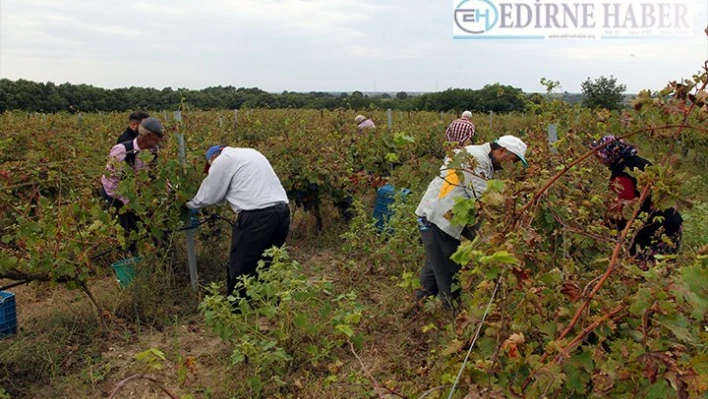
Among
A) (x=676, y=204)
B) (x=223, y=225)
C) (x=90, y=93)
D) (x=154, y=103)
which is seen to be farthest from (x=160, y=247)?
(x=90, y=93)

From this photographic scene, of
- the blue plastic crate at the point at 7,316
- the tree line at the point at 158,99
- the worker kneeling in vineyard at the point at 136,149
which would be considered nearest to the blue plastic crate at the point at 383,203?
the worker kneeling in vineyard at the point at 136,149

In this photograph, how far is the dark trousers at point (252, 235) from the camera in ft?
13.3

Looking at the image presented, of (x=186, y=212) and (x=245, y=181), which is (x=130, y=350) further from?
(x=245, y=181)

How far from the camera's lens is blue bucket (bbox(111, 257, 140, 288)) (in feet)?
14.5

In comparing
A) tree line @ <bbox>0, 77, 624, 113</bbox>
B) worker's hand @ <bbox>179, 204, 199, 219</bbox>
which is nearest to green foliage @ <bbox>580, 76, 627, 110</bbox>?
worker's hand @ <bbox>179, 204, 199, 219</bbox>

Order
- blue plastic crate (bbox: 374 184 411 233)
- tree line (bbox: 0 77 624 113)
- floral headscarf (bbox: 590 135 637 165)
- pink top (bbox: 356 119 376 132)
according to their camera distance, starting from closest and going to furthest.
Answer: floral headscarf (bbox: 590 135 637 165) → blue plastic crate (bbox: 374 184 411 233) → pink top (bbox: 356 119 376 132) → tree line (bbox: 0 77 624 113)

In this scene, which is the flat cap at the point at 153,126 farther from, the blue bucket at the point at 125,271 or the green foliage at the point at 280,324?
the green foliage at the point at 280,324

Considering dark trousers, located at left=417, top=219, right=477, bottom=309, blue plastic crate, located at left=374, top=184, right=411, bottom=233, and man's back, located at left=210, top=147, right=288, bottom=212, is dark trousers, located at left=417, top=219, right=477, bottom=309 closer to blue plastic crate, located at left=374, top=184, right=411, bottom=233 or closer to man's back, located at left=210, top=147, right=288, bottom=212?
man's back, located at left=210, top=147, right=288, bottom=212

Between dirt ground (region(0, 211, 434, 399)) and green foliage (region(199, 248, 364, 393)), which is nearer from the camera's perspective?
green foliage (region(199, 248, 364, 393))

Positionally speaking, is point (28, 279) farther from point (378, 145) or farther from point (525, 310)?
point (378, 145)

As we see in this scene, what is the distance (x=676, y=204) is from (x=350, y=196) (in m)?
5.33

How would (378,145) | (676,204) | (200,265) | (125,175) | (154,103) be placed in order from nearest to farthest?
(676,204)
(125,175)
(200,265)
(378,145)
(154,103)

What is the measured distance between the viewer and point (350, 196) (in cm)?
689

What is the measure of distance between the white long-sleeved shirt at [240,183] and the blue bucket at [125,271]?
84cm
